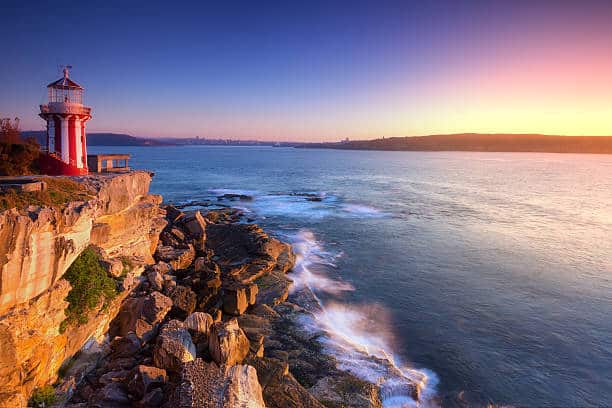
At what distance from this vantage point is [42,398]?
305 inches

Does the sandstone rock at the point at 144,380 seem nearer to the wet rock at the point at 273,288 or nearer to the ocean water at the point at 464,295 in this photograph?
the ocean water at the point at 464,295

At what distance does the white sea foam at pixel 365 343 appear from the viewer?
33.2 ft

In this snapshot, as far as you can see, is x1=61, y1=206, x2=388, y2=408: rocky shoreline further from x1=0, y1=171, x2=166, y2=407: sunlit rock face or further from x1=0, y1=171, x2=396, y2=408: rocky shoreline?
x1=0, y1=171, x2=166, y2=407: sunlit rock face

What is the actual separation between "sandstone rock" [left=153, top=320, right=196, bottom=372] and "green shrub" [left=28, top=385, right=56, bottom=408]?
2.29 meters

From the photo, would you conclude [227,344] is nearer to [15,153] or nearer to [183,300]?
[183,300]

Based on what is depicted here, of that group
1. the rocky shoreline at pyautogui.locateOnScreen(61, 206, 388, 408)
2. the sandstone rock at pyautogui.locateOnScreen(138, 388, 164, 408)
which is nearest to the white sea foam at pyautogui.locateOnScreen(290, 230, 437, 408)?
the rocky shoreline at pyautogui.locateOnScreen(61, 206, 388, 408)

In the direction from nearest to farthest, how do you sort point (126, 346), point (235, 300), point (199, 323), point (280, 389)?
point (280, 389) → point (126, 346) → point (199, 323) → point (235, 300)

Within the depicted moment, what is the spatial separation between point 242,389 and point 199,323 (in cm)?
364

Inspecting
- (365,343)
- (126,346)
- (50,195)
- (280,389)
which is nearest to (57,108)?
(50,195)

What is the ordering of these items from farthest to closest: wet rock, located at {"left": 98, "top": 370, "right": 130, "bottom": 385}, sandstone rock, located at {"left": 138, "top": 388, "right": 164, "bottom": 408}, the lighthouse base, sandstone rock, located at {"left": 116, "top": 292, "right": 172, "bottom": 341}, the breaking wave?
the breaking wave
the lighthouse base
sandstone rock, located at {"left": 116, "top": 292, "right": 172, "bottom": 341}
wet rock, located at {"left": 98, "top": 370, "right": 130, "bottom": 385}
sandstone rock, located at {"left": 138, "top": 388, "right": 164, "bottom": 408}

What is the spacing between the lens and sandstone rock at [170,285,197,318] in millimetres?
12648

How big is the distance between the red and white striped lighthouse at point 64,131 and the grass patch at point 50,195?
3795 mm

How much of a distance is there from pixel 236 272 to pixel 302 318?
4.87 metres

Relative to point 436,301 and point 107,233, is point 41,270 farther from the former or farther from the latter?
point 436,301
